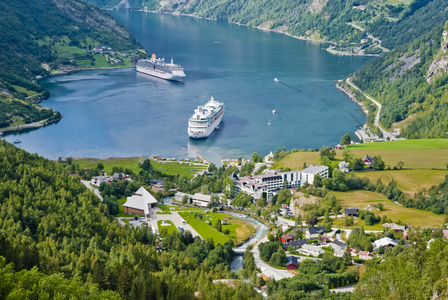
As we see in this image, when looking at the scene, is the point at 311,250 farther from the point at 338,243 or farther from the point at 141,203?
the point at 141,203

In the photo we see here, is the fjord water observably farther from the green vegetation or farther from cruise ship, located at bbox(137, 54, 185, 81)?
the green vegetation

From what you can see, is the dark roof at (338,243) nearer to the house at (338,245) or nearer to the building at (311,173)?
the house at (338,245)

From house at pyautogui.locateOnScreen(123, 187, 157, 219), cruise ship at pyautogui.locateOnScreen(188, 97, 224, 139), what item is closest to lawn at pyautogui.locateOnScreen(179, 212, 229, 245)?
house at pyautogui.locateOnScreen(123, 187, 157, 219)

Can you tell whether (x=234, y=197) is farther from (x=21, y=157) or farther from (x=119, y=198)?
(x=21, y=157)

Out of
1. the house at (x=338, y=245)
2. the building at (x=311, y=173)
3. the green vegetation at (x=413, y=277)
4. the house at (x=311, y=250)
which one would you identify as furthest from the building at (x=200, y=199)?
the green vegetation at (x=413, y=277)

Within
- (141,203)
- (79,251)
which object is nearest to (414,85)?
(141,203)

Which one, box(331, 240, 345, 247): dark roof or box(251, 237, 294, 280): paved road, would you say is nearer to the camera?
box(251, 237, 294, 280): paved road
